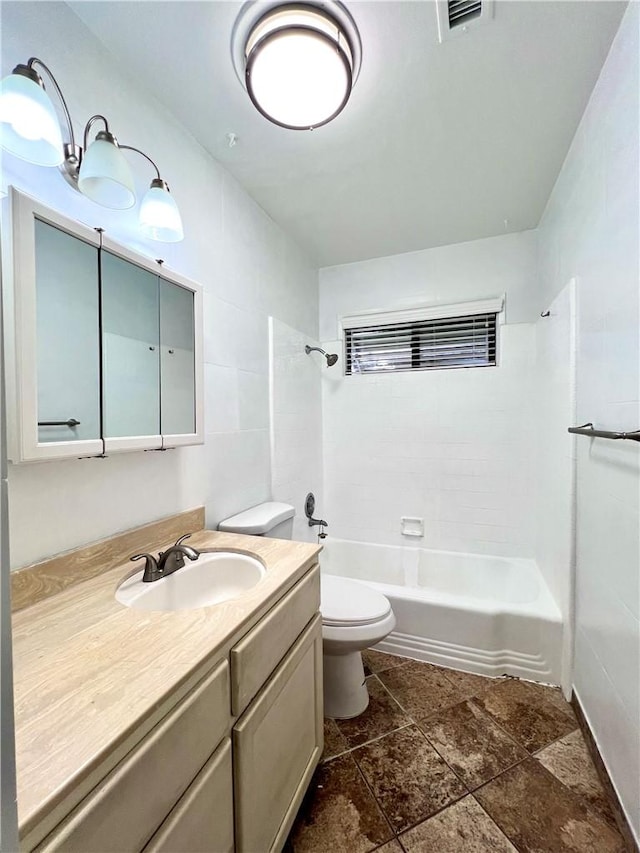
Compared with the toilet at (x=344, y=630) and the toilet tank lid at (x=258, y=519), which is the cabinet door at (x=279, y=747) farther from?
the toilet tank lid at (x=258, y=519)

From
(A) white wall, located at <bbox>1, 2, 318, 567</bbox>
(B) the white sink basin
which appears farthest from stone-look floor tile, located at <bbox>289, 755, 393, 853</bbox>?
(A) white wall, located at <bbox>1, 2, 318, 567</bbox>

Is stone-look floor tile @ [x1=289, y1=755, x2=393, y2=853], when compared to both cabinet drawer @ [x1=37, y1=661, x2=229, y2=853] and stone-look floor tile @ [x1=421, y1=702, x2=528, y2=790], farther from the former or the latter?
cabinet drawer @ [x1=37, y1=661, x2=229, y2=853]

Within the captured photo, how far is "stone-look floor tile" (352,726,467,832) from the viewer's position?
47.7 inches

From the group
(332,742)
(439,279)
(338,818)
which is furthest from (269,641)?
(439,279)

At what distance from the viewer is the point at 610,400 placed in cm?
128

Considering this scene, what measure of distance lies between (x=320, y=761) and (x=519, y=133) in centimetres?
262

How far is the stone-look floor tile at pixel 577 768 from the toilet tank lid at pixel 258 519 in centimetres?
136

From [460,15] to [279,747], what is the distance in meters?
2.18

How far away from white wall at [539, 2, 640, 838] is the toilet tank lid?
4.29ft

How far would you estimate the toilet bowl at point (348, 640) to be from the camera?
59.6 inches

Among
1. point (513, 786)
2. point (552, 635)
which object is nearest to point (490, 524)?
point (552, 635)

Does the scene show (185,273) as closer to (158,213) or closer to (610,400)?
(158,213)

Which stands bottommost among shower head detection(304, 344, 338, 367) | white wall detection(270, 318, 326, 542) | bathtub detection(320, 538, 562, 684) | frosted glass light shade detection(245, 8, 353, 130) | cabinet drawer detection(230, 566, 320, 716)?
bathtub detection(320, 538, 562, 684)

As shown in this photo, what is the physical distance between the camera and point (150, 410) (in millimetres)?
1246
